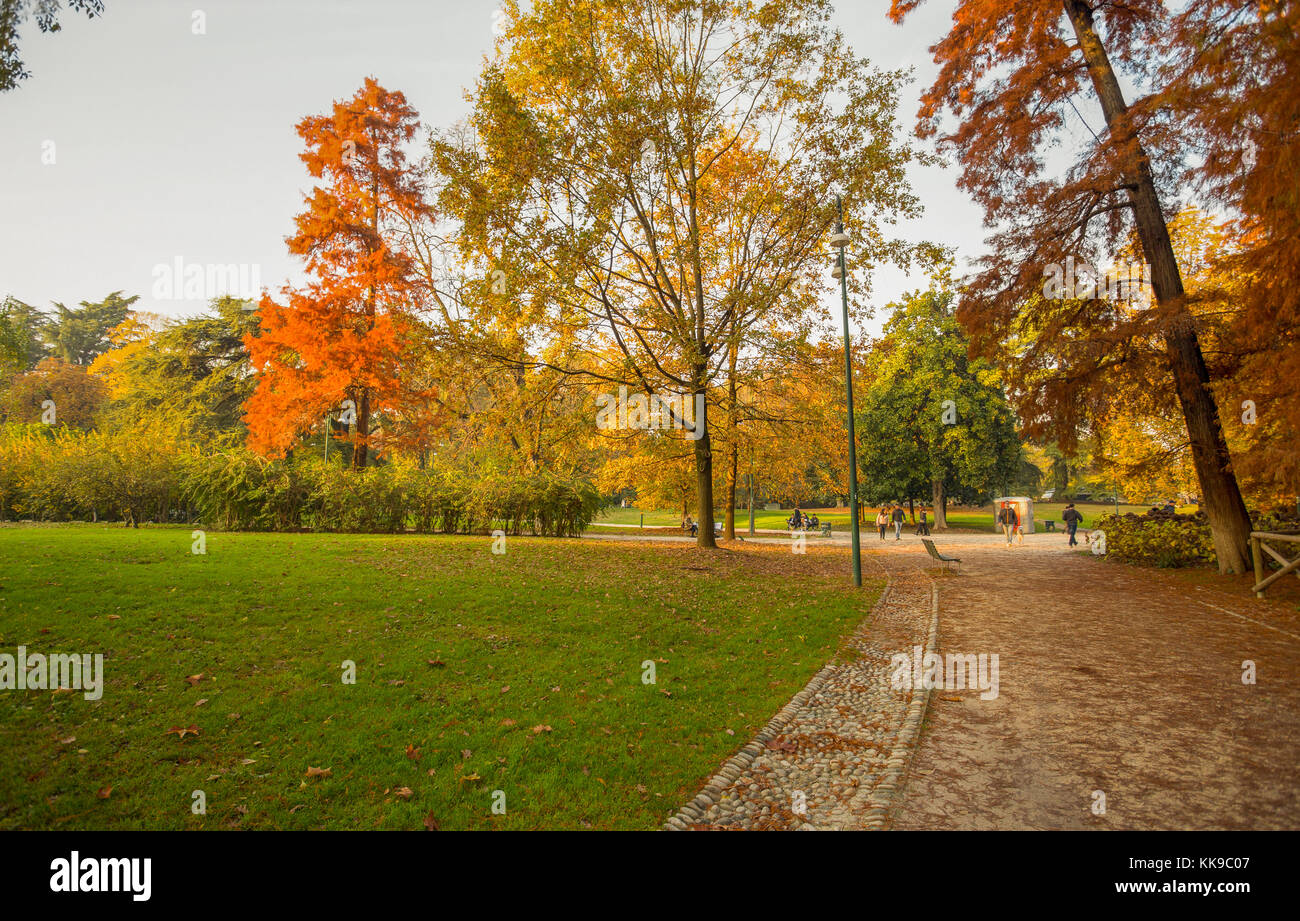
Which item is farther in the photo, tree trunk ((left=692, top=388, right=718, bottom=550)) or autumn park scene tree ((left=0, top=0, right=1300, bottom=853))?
tree trunk ((left=692, top=388, right=718, bottom=550))

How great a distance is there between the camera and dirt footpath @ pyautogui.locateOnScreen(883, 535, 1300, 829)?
3826 millimetres

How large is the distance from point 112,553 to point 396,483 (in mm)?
8740

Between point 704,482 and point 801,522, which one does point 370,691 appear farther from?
point 801,522

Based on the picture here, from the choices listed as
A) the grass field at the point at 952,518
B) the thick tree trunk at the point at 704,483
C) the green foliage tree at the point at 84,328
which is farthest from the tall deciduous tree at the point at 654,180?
the green foliage tree at the point at 84,328

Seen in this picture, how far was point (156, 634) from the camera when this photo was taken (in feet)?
20.4

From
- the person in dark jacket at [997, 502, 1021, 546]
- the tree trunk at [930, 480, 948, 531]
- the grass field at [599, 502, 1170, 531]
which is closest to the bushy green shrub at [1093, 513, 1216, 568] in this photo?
the person in dark jacket at [997, 502, 1021, 546]

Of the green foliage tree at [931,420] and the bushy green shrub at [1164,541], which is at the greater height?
the green foliage tree at [931,420]

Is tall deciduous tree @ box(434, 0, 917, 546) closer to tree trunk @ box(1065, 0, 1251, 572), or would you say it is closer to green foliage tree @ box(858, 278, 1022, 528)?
tree trunk @ box(1065, 0, 1251, 572)

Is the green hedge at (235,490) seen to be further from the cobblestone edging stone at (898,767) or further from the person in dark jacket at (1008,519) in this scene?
the person in dark jacket at (1008,519)

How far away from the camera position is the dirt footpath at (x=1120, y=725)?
12.6ft

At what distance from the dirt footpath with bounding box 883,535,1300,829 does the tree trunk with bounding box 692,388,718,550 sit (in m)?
7.94

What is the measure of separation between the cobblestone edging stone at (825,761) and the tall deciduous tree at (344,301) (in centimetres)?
1697

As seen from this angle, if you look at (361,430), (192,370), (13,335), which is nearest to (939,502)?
(361,430)
